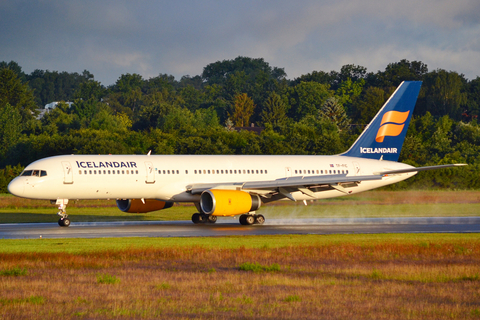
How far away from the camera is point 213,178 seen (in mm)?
38062

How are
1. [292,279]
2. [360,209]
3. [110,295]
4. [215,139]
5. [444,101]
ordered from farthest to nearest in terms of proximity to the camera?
[444,101], [215,139], [360,209], [292,279], [110,295]

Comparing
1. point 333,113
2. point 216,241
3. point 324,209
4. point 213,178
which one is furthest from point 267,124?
point 216,241

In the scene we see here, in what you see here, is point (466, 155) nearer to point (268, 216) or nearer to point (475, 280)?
point (268, 216)

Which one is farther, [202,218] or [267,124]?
[267,124]

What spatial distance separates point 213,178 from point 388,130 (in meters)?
14.3

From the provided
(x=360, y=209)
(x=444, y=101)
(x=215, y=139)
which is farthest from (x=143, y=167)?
(x=444, y=101)

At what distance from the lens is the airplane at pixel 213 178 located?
3416 cm

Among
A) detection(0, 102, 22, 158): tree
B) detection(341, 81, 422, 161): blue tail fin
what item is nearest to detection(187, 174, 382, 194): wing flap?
detection(341, 81, 422, 161): blue tail fin

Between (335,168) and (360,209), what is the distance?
25.7 ft

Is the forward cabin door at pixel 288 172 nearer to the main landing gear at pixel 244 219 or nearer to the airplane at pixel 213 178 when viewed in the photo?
the airplane at pixel 213 178

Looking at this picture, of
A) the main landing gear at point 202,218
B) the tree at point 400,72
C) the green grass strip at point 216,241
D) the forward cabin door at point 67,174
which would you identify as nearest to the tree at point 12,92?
the tree at point 400,72

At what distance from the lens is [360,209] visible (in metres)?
Result: 49.4

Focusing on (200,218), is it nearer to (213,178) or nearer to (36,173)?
(213,178)

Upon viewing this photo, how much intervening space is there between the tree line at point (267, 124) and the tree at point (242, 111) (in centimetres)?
28
